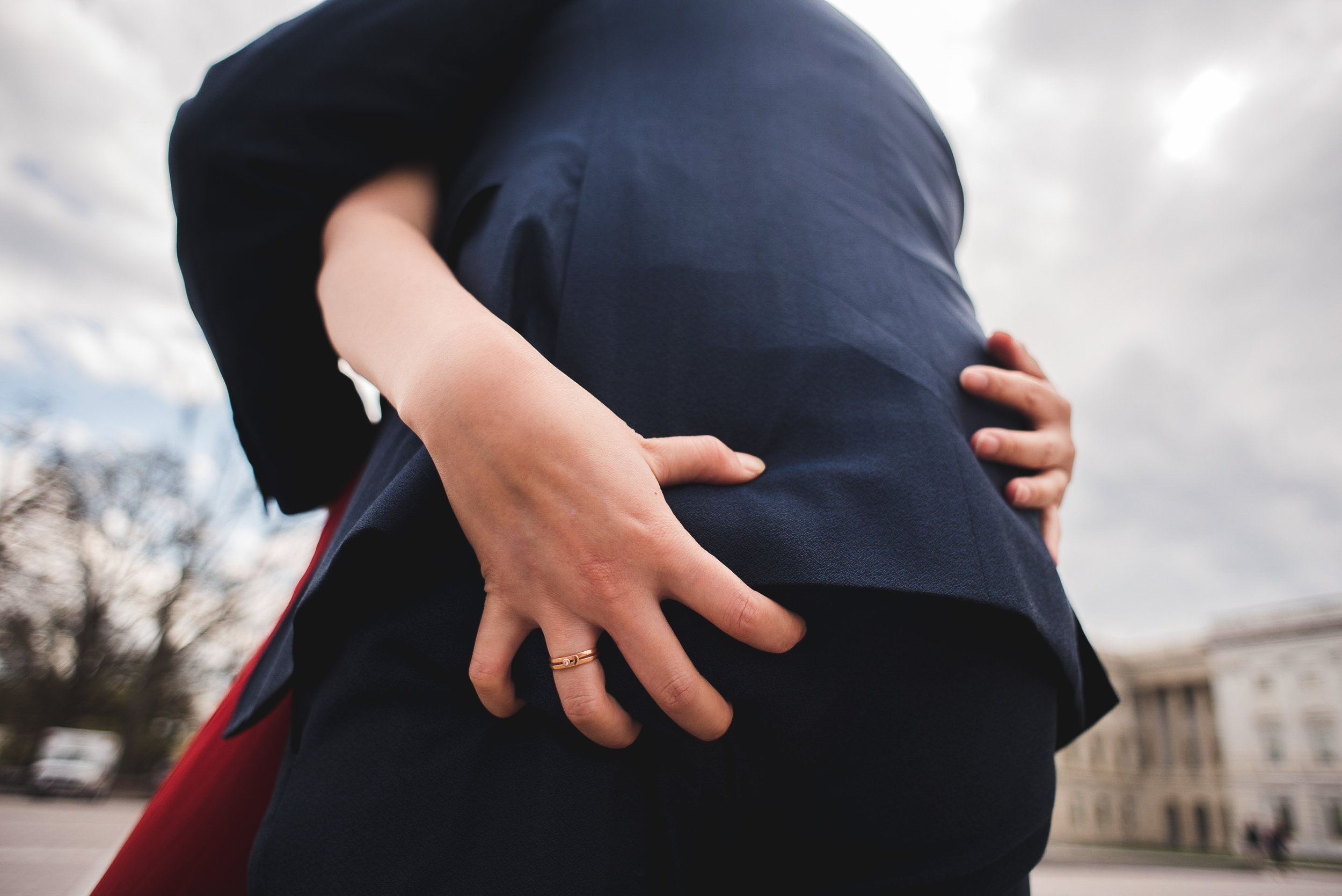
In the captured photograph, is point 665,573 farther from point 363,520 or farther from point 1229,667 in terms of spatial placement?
point 1229,667

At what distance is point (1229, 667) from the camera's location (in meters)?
38.0

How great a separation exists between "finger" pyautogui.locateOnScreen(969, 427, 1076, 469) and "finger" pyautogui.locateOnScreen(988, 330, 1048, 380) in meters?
0.09

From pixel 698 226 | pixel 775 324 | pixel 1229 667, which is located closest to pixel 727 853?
pixel 775 324

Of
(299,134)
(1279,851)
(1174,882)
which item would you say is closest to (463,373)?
(299,134)

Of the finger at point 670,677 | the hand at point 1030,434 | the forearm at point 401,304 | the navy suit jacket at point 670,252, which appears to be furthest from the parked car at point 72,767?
the hand at point 1030,434

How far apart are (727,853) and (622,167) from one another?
2.35 ft

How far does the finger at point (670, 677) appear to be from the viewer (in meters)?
0.55

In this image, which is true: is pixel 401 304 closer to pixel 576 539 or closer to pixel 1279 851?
pixel 576 539

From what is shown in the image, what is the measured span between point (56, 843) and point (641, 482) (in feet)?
30.0

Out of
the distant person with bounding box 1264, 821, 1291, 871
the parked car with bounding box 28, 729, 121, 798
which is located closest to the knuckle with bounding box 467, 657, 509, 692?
the parked car with bounding box 28, 729, 121, 798

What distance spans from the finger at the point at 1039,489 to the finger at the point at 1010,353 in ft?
0.47

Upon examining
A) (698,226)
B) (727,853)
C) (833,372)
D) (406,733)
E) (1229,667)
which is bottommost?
(1229,667)

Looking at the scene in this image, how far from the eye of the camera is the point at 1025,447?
841mm

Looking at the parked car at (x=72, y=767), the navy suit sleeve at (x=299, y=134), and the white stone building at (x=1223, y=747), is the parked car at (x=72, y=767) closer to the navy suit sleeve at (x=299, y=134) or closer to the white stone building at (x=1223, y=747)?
the navy suit sleeve at (x=299, y=134)
